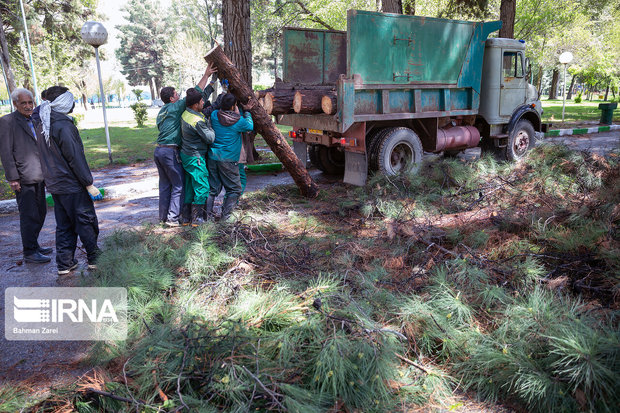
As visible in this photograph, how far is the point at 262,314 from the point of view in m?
2.81

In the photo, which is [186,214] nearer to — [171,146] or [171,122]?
[171,146]

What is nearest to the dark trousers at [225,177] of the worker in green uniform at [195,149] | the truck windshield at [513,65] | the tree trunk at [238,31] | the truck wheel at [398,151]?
the worker in green uniform at [195,149]

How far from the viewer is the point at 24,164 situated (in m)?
4.70

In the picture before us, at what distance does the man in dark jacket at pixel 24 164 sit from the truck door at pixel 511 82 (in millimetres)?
8183

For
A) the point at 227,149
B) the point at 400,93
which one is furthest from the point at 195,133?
the point at 400,93

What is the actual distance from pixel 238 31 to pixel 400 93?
12.4ft

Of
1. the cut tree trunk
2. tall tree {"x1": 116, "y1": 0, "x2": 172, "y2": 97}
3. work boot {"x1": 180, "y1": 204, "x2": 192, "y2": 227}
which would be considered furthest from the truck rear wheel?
tall tree {"x1": 116, "y1": 0, "x2": 172, "y2": 97}

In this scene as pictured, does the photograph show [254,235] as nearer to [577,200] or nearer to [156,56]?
[577,200]

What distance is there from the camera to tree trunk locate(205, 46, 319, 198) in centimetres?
536

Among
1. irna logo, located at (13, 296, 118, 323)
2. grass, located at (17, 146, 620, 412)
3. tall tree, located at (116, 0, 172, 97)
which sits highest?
tall tree, located at (116, 0, 172, 97)

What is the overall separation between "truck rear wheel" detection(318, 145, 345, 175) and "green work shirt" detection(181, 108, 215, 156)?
372 cm

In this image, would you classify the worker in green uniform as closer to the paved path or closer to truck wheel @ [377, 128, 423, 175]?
the paved path

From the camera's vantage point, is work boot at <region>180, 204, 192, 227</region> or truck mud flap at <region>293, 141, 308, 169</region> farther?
truck mud flap at <region>293, 141, 308, 169</region>

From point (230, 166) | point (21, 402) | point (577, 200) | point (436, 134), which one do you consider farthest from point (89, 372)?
point (436, 134)
